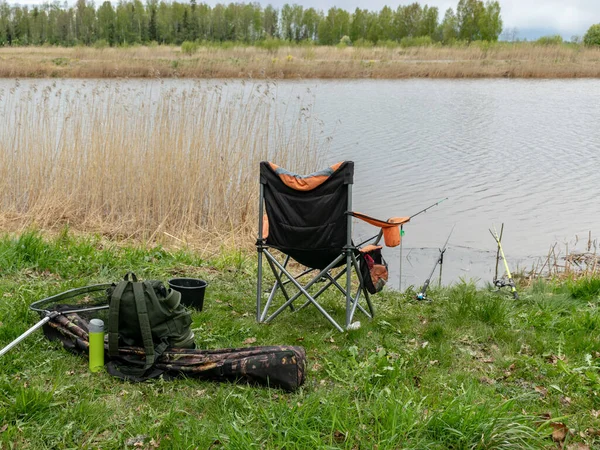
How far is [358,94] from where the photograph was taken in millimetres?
17672

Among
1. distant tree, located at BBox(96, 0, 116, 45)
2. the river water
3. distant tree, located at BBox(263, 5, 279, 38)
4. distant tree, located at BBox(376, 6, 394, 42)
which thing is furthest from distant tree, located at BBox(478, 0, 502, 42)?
the river water

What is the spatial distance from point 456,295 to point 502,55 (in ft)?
90.7

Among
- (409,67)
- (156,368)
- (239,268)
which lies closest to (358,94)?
(409,67)

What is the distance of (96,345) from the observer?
2.72 m

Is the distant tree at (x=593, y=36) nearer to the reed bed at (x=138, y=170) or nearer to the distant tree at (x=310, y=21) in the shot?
the distant tree at (x=310, y=21)

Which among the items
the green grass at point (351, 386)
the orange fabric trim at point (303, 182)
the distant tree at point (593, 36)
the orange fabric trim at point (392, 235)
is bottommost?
the green grass at point (351, 386)

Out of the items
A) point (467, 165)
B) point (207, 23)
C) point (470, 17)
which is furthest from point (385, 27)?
point (467, 165)

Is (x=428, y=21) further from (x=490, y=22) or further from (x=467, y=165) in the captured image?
(x=467, y=165)

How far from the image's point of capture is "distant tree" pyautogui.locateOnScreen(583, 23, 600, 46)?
38406 millimetres

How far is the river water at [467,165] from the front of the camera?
665 cm

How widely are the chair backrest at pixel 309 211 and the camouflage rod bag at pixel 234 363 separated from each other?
857mm

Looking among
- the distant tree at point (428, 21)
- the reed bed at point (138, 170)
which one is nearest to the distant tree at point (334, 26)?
the distant tree at point (428, 21)

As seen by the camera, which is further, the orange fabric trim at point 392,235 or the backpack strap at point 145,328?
the orange fabric trim at point 392,235

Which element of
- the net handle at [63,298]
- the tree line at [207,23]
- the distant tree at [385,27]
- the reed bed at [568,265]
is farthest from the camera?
the distant tree at [385,27]
